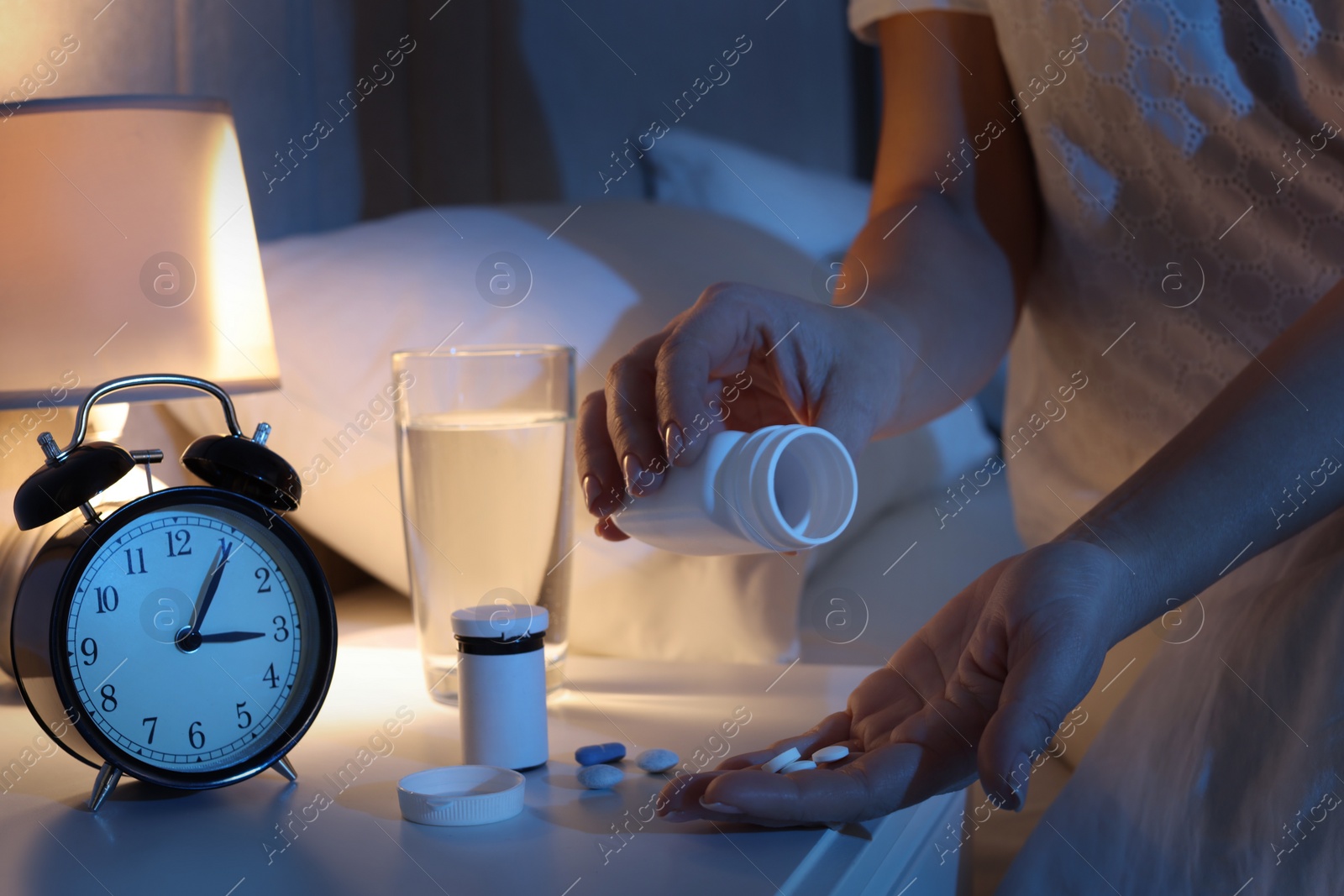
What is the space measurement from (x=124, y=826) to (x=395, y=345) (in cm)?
50

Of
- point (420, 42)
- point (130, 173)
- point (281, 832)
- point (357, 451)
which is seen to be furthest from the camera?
point (420, 42)

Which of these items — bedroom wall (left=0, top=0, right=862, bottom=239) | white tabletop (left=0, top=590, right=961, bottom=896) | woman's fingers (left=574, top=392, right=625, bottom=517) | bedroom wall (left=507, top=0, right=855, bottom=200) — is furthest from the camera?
bedroom wall (left=507, top=0, right=855, bottom=200)

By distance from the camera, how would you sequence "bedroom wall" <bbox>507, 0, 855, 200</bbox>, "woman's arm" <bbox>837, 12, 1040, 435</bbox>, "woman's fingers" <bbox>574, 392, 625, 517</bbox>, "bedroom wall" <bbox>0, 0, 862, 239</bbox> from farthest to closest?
"bedroom wall" <bbox>507, 0, 855, 200</bbox>
"bedroom wall" <bbox>0, 0, 862, 239</bbox>
"woman's arm" <bbox>837, 12, 1040, 435</bbox>
"woman's fingers" <bbox>574, 392, 625, 517</bbox>

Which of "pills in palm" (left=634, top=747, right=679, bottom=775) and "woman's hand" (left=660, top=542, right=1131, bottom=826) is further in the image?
"pills in palm" (left=634, top=747, right=679, bottom=775)

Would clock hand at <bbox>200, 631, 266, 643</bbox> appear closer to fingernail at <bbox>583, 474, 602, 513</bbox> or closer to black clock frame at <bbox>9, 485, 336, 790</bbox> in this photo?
black clock frame at <bbox>9, 485, 336, 790</bbox>

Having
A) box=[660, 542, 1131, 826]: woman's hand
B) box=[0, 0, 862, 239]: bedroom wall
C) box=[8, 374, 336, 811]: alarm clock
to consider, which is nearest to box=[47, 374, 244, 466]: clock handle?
box=[8, 374, 336, 811]: alarm clock

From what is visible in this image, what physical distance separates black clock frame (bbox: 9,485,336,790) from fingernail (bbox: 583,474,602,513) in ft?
0.64

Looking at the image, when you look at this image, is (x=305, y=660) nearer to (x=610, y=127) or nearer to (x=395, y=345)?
(x=395, y=345)

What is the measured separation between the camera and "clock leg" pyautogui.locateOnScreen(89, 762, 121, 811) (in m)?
0.60

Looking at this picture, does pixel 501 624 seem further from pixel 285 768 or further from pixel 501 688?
pixel 285 768

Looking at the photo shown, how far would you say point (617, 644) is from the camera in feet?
3.26

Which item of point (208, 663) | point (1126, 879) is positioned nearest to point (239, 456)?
point (208, 663)

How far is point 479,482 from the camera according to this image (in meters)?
0.81

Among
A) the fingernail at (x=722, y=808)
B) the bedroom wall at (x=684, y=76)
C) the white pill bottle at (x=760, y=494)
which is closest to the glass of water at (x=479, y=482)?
the white pill bottle at (x=760, y=494)
